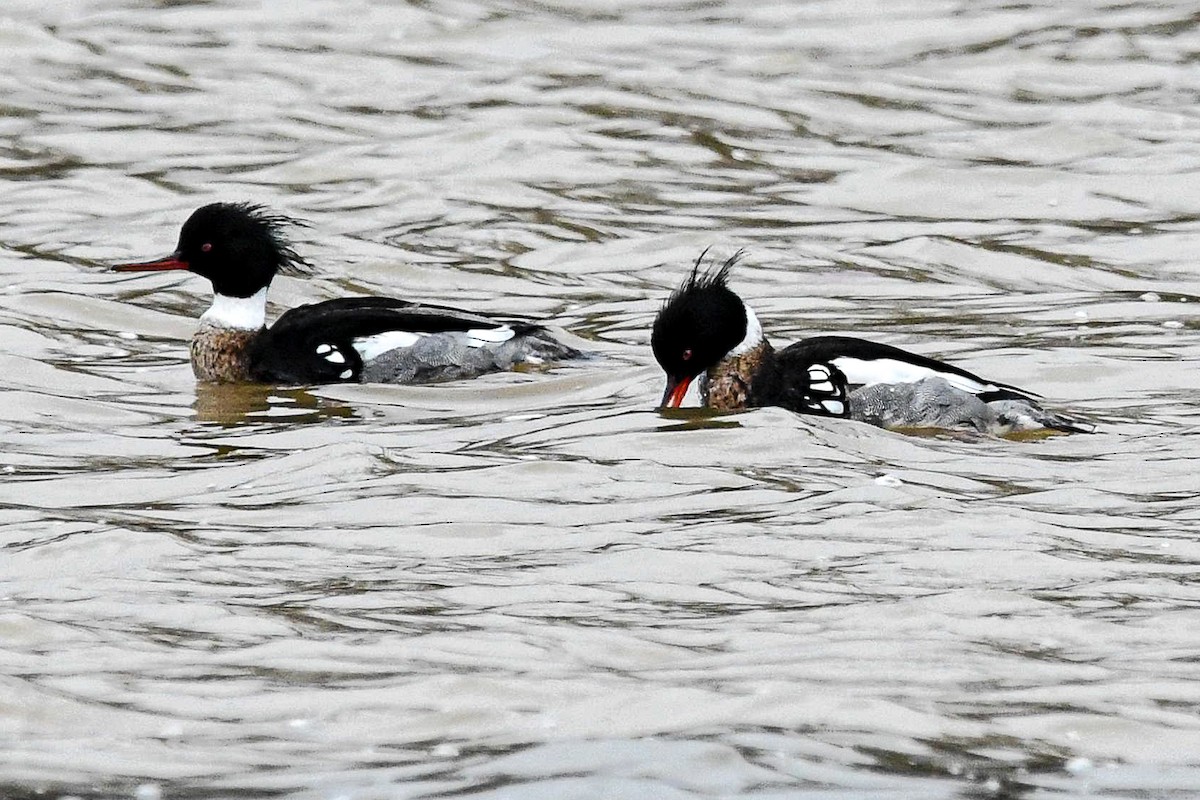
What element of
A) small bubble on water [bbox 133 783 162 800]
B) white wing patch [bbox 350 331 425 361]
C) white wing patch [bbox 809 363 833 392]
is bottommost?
small bubble on water [bbox 133 783 162 800]

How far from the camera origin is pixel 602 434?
26.2ft

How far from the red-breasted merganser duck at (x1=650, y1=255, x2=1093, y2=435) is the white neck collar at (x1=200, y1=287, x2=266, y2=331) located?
2213 millimetres

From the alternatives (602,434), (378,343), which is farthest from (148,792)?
(378,343)

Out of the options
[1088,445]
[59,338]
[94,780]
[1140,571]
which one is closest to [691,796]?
[94,780]

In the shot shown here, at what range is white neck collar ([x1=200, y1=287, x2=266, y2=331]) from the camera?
9.75m

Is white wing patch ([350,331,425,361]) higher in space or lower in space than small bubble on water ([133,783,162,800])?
higher

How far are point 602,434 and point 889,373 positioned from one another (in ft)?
3.57

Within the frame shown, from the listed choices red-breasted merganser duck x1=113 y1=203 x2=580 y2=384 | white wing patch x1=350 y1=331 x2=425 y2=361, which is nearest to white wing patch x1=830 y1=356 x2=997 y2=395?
red-breasted merganser duck x1=113 y1=203 x2=580 y2=384

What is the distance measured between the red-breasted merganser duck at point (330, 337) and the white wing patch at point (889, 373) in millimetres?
1782

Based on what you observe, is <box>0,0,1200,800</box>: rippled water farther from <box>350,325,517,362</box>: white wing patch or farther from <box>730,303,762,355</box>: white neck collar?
<box>730,303,762,355</box>: white neck collar

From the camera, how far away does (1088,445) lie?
7.82 m

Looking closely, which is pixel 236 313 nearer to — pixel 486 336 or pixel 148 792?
pixel 486 336

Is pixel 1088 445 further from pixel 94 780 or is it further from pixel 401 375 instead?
pixel 94 780

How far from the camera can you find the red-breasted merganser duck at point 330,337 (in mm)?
9258
